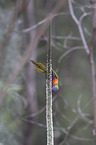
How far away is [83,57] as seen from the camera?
4977mm

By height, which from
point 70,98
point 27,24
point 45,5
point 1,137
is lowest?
point 1,137

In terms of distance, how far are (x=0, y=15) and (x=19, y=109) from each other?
1171mm

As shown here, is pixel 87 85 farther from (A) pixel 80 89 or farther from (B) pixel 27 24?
(B) pixel 27 24

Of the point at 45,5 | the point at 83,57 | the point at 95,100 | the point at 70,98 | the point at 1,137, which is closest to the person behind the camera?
the point at 95,100

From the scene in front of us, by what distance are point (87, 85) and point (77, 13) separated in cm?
180

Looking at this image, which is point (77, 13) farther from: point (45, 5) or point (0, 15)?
point (0, 15)

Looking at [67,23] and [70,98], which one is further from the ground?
[67,23]

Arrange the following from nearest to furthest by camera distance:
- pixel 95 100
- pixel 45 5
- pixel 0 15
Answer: pixel 95 100 < pixel 0 15 < pixel 45 5

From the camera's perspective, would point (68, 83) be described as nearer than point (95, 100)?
A: No

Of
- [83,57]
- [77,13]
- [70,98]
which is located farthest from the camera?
[83,57]

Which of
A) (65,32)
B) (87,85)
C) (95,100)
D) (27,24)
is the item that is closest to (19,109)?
(27,24)

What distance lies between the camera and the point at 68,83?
4734mm

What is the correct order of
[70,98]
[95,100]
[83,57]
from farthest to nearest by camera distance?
[83,57] < [70,98] < [95,100]

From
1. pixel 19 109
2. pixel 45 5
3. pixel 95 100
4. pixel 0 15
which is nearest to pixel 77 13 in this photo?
pixel 45 5
